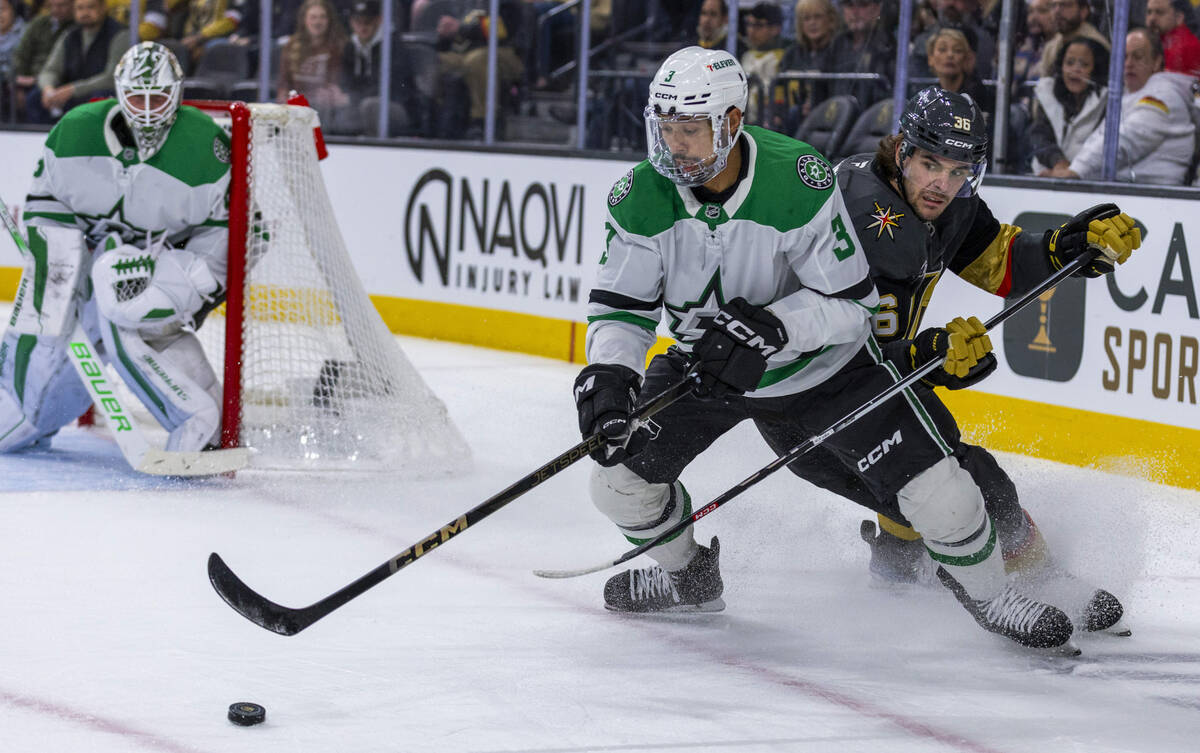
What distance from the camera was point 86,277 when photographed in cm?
416

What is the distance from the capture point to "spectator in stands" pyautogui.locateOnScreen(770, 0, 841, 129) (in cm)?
563

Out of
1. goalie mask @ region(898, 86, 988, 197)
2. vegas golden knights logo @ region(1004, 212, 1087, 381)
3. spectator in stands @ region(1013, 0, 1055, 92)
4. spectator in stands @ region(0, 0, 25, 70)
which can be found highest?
spectator in stands @ region(0, 0, 25, 70)

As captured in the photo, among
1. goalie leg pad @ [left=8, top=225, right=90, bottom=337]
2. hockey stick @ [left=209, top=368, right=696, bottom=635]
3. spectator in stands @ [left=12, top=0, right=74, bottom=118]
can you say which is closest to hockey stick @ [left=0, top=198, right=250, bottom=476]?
goalie leg pad @ [left=8, top=225, right=90, bottom=337]

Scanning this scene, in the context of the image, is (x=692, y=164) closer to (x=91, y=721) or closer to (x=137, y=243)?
(x=91, y=721)

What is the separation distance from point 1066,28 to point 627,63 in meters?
1.99

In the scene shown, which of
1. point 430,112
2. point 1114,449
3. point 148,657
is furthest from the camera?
point 430,112

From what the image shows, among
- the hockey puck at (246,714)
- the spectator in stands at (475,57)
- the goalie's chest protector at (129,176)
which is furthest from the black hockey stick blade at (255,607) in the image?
the spectator in stands at (475,57)

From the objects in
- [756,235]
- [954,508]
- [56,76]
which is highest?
[56,76]

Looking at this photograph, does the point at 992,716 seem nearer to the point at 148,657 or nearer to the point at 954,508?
the point at 954,508

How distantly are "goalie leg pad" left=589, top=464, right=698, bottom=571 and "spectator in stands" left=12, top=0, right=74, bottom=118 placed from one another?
6.06m

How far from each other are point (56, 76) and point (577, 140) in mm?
3093

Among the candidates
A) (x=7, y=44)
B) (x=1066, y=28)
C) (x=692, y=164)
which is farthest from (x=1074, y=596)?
(x=7, y=44)

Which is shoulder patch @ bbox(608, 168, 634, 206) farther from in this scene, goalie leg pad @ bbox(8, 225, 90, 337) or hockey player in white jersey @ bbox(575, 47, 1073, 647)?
goalie leg pad @ bbox(8, 225, 90, 337)

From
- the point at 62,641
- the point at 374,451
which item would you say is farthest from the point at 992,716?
the point at 374,451
